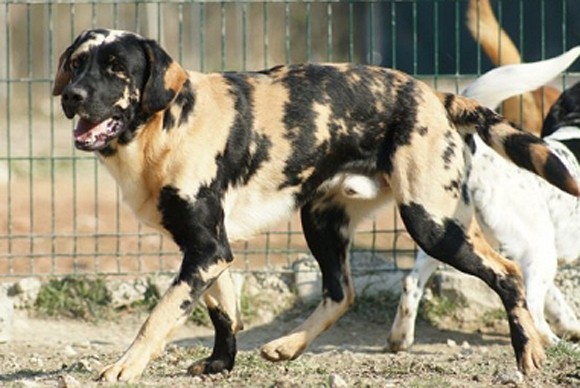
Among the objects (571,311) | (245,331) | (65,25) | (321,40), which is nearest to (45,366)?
(245,331)

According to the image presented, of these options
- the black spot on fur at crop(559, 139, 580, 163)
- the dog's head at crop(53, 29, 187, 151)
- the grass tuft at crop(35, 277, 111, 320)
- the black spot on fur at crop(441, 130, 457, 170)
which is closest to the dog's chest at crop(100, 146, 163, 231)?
the dog's head at crop(53, 29, 187, 151)

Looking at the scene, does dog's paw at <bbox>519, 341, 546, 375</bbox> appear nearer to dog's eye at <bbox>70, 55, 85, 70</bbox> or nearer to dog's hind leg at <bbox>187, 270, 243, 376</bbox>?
dog's hind leg at <bbox>187, 270, 243, 376</bbox>

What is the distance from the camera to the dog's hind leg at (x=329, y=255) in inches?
276

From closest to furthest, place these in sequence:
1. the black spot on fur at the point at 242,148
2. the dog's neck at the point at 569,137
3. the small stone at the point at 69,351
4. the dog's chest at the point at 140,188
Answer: the dog's chest at the point at 140,188 → the black spot on fur at the point at 242,148 → the small stone at the point at 69,351 → the dog's neck at the point at 569,137

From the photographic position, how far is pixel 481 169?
8469 mm

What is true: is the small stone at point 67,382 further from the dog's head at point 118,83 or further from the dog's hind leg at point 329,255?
the dog's hind leg at point 329,255

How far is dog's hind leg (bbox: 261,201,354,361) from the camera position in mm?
7004

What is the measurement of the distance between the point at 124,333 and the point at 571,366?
11.1 ft

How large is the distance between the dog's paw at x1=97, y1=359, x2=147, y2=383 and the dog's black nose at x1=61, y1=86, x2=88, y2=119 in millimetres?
1023

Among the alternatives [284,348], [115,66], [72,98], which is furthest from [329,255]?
[72,98]

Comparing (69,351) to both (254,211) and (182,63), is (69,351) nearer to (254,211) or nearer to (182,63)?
(254,211)

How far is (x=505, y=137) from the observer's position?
264 inches

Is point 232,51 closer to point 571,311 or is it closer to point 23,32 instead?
point 23,32

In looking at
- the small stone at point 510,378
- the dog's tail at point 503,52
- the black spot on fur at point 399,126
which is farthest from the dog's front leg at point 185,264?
the dog's tail at point 503,52
